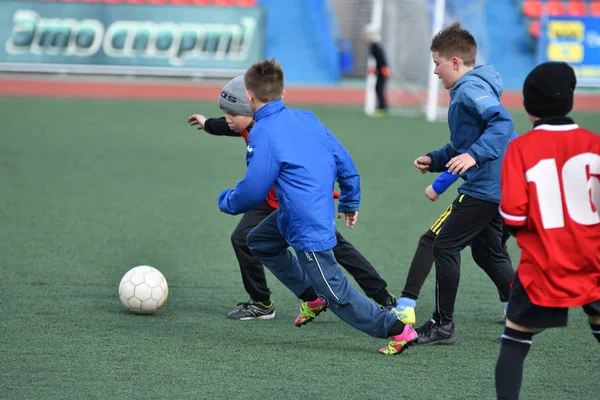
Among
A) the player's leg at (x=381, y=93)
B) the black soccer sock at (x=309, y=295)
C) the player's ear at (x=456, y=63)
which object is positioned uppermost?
the player's ear at (x=456, y=63)

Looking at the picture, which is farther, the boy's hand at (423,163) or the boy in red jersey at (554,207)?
the boy's hand at (423,163)

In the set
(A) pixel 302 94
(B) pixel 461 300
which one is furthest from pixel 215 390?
(A) pixel 302 94

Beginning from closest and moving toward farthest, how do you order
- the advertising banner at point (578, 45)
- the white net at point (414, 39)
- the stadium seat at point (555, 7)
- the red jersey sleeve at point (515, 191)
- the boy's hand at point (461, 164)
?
the red jersey sleeve at point (515, 191)
the boy's hand at point (461, 164)
the white net at point (414, 39)
the advertising banner at point (578, 45)
the stadium seat at point (555, 7)

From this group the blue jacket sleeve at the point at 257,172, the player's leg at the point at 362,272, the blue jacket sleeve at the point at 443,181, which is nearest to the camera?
the blue jacket sleeve at the point at 257,172

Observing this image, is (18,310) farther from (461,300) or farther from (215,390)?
(461,300)

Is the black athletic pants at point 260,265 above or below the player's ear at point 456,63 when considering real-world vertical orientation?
below

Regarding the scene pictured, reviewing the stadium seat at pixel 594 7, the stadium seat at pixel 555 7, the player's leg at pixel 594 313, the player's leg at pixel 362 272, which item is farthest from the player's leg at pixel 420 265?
the stadium seat at pixel 594 7

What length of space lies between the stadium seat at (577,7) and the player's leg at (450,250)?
24.1 metres

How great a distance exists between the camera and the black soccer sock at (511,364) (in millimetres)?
3588

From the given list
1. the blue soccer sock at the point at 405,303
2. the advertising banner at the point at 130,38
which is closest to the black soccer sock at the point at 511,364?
the blue soccer sock at the point at 405,303

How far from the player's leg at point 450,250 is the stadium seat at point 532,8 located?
943 inches

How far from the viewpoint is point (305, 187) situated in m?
4.62

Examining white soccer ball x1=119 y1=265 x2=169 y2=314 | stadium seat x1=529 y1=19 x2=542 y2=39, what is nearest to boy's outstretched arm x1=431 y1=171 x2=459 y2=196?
white soccer ball x1=119 y1=265 x2=169 y2=314

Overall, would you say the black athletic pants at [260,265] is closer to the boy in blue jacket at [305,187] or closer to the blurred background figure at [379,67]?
the boy in blue jacket at [305,187]
